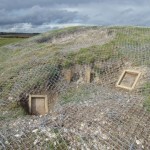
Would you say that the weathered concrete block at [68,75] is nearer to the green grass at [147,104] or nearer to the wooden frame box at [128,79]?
the wooden frame box at [128,79]

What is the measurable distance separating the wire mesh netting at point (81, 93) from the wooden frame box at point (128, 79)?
0.12m

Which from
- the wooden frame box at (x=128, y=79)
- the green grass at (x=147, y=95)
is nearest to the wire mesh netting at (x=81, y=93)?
the green grass at (x=147, y=95)

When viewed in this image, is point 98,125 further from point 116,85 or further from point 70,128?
point 116,85

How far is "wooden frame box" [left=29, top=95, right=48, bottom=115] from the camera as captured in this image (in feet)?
38.8

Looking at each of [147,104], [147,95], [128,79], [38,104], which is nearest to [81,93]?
[38,104]

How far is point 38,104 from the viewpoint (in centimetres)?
1198

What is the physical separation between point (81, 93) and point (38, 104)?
147 centimetres

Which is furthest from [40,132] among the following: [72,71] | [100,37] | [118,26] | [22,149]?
[118,26]

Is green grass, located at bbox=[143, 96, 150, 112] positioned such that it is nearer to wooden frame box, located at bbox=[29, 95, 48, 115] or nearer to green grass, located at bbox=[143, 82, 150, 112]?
green grass, located at bbox=[143, 82, 150, 112]

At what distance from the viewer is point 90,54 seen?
14.3 metres

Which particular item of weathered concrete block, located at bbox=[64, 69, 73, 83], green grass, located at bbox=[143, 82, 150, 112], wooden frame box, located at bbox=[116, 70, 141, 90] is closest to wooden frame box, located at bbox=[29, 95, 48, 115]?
weathered concrete block, located at bbox=[64, 69, 73, 83]

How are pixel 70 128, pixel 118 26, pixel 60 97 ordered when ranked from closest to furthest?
pixel 70 128 < pixel 60 97 < pixel 118 26

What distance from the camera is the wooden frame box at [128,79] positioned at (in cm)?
1223

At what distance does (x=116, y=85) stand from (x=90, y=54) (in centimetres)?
232
